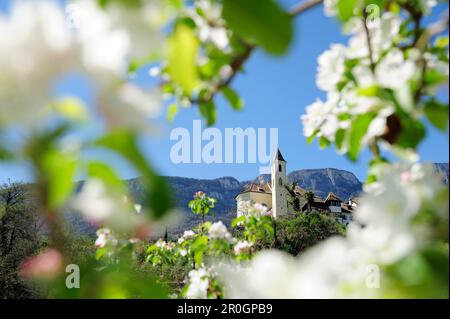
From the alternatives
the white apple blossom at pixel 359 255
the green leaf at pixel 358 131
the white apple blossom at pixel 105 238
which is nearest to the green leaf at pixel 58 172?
the white apple blossom at pixel 359 255

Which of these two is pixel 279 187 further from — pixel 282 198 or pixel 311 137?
pixel 311 137

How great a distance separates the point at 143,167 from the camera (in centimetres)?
36

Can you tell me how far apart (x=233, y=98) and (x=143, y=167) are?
55cm

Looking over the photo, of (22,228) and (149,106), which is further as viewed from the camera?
(22,228)

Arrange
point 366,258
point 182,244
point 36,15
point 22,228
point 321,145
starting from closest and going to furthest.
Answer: point 36,15 → point 366,258 → point 321,145 → point 182,244 → point 22,228

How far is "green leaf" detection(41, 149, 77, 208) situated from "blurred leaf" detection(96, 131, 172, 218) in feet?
0.14

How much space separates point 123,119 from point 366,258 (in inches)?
15.3

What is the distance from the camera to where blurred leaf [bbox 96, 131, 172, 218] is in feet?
1.18

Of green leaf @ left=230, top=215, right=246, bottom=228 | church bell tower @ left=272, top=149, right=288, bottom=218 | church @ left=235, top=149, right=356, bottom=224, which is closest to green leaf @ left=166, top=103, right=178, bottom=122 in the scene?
green leaf @ left=230, top=215, right=246, bottom=228

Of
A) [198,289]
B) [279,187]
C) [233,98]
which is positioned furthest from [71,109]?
[279,187]

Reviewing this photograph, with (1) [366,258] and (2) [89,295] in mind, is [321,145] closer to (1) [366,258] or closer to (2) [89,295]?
(1) [366,258]

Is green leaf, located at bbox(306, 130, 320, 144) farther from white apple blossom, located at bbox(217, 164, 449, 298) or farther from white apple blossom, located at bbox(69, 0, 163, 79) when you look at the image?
white apple blossom, located at bbox(69, 0, 163, 79)
